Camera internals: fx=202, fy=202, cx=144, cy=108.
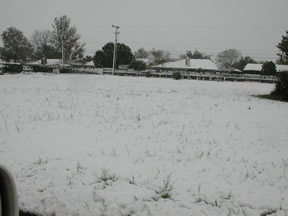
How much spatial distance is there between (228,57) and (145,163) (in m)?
90.2

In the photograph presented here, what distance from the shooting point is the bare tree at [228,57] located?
271ft

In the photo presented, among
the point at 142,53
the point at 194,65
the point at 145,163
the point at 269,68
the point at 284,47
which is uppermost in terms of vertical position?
the point at 142,53

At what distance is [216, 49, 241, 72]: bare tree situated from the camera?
3255 inches

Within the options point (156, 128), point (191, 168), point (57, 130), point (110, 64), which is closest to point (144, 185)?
point (191, 168)

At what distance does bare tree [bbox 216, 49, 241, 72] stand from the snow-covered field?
84129mm

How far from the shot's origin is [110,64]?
2318 inches

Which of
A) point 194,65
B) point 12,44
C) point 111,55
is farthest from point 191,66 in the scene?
point 12,44

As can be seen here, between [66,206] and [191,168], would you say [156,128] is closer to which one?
[191,168]

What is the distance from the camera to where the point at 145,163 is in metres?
3.81

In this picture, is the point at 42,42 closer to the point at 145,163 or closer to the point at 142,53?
the point at 142,53

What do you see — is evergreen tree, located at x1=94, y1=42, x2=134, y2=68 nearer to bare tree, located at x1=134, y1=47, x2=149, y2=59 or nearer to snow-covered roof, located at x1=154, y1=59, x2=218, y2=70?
snow-covered roof, located at x1=154, y1=59, x2=218, y2=70

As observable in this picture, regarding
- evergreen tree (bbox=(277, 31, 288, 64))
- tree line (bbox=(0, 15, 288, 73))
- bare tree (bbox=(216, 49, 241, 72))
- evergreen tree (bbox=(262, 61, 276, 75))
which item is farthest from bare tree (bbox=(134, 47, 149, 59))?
evergreen tree (bbox=(277, 31, 288, 64))

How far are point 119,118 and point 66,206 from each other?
14.7ft

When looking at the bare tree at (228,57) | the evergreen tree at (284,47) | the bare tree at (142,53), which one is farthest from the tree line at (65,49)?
the evergreen tree at (284,47)
